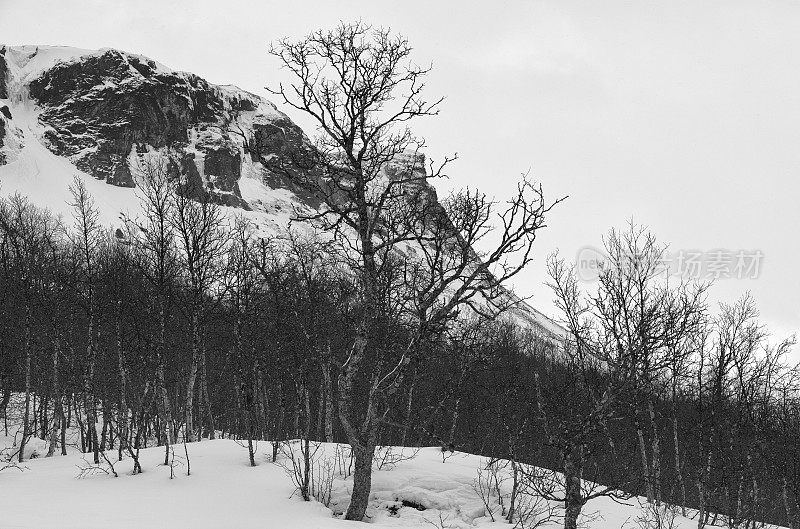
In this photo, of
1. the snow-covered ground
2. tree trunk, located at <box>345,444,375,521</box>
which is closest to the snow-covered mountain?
the snow-covered ground

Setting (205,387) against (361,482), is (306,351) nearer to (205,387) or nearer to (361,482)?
(361,482)

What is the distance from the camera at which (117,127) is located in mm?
128375

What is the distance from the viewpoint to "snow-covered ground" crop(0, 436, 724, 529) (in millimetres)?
8461

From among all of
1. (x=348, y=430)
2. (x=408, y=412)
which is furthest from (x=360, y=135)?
(x=408, y=412)

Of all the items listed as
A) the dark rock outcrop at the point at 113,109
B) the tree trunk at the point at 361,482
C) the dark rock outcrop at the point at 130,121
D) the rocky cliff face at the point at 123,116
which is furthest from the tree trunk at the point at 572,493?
the dark rock outcrop at the point at 113,109

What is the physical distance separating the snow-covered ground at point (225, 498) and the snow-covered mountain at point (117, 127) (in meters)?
99.3

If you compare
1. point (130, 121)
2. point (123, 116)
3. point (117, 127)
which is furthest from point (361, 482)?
point (123, 116)

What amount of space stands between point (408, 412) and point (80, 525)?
67.7 ft

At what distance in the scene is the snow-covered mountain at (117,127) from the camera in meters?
114

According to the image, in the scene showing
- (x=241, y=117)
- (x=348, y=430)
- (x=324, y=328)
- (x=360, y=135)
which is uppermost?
(x=241, y=117)

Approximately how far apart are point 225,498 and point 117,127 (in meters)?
144

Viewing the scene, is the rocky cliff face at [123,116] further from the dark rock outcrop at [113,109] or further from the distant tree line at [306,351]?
the distant tree line at [306,351]

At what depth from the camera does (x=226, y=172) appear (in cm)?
13438

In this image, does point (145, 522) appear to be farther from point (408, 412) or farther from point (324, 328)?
point (408, 412)
